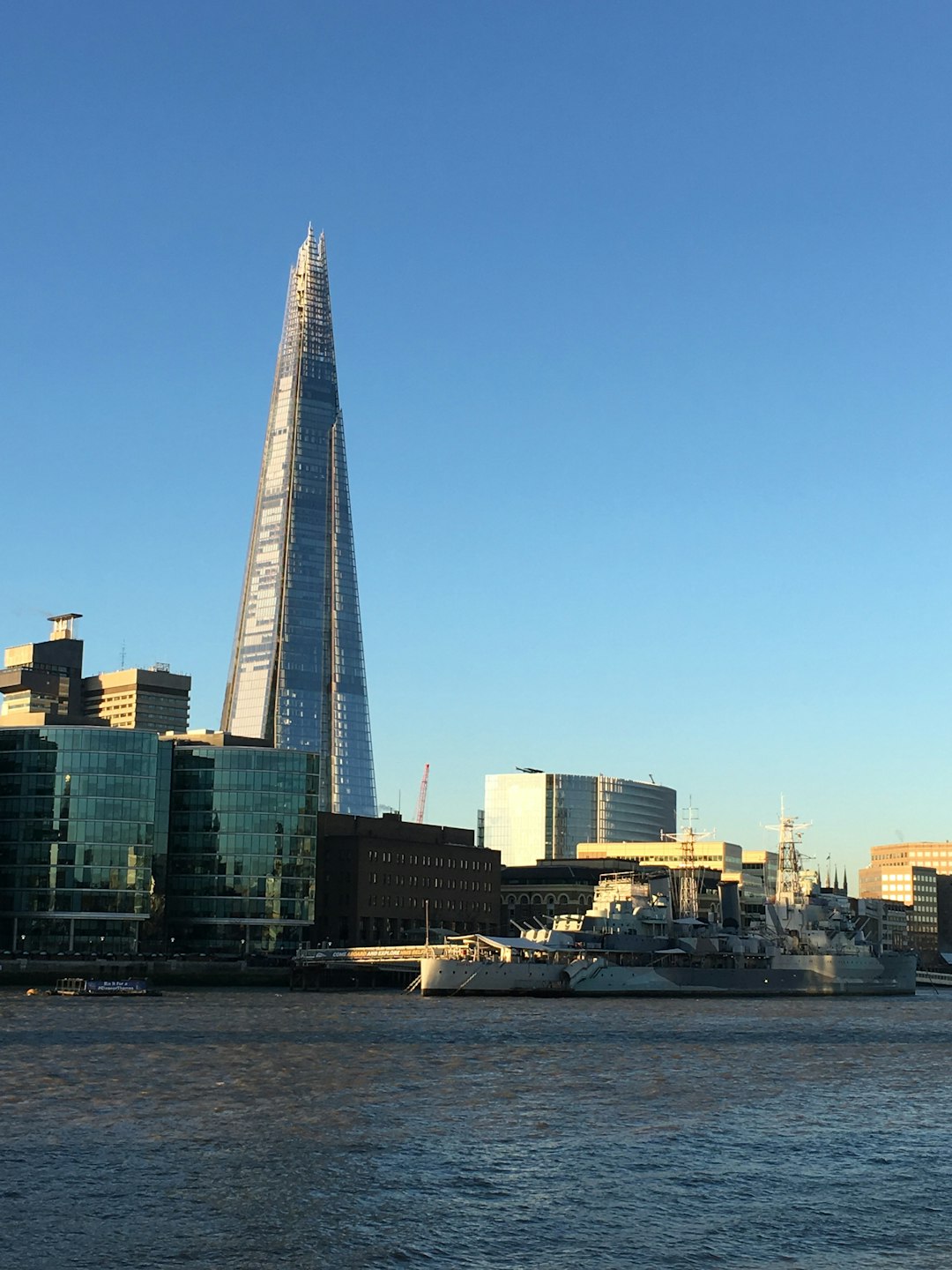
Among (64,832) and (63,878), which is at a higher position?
(64,832)

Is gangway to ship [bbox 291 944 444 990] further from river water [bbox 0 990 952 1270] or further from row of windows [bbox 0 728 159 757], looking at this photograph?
river water [bbox 0 990 952 1270]

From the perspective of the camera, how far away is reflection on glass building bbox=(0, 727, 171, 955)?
632 feet

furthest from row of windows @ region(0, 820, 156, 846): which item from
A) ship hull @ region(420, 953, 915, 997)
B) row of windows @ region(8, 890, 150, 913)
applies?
ship hull @ region(420, 953, 915, 997)

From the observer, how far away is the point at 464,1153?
169 feet

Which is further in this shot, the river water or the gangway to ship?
the gangway to ship

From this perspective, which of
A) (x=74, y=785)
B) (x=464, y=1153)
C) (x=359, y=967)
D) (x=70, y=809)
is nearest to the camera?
(x=464, y=1153)

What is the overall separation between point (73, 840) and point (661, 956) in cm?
6928

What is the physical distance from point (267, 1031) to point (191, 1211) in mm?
58028

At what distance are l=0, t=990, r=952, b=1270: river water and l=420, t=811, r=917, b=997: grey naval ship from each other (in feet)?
218

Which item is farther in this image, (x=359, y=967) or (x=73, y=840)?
(x=73, y=840)

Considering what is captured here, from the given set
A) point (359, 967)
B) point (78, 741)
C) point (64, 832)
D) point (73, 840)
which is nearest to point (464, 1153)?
point (359, 967)

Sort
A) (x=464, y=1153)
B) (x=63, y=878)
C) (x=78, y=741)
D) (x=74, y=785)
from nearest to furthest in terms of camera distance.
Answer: (x=464, y=1153) < (x=63, y=878) < (x=74, y=785) < (x=78, y=741)

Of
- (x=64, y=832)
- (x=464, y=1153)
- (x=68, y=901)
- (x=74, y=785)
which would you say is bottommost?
(x=464, y=1153)

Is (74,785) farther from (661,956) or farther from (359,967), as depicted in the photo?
(661,956)
